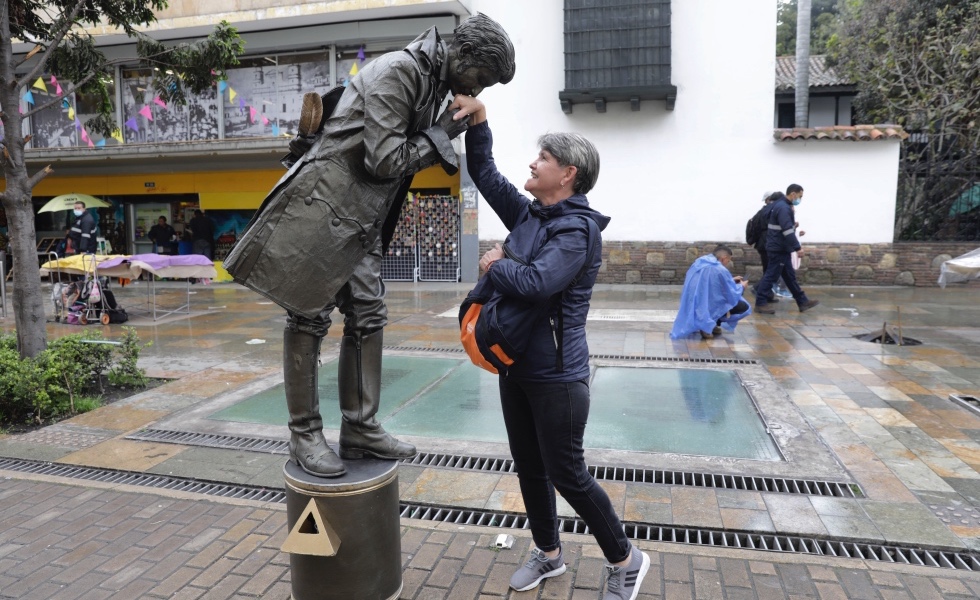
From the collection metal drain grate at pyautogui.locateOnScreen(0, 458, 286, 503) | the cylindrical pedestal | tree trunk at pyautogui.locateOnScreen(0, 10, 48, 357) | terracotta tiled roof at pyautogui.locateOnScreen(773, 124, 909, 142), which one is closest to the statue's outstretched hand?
the cylindrical pedestal

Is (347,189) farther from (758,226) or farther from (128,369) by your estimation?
(758,226)

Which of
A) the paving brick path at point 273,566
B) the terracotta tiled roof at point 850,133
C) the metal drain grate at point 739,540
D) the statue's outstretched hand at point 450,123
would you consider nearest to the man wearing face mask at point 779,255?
the terracotta tiled roof at point 850,133

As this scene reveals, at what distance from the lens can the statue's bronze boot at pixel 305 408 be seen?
8.52ft

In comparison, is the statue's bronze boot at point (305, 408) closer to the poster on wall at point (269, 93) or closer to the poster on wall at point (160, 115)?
the poster on wall at point (269, 93)

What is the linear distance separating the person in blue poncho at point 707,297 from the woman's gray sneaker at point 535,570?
5.41 metres

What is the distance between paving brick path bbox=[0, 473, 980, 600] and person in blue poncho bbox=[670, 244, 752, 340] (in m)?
5.02

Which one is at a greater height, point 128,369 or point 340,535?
point 340,535

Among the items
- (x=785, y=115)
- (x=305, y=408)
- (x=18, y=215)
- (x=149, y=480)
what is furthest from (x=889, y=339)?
(x=785, y=115)

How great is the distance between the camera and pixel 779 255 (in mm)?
9828

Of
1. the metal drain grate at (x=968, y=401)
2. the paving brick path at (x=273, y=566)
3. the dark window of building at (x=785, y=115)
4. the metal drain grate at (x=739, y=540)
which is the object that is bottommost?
the metal drain grate at (x=739, y=540)

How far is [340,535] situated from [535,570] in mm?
808

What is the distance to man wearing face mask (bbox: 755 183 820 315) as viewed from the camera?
31.7 ft

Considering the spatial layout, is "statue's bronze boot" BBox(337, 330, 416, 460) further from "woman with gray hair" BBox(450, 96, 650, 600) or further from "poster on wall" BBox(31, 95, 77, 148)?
"poster on wall" BBox(31, 95, 77, 148)

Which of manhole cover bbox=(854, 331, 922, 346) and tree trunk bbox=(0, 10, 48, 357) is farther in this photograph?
manhole cover bbox=(854, 331, 922, 346)
